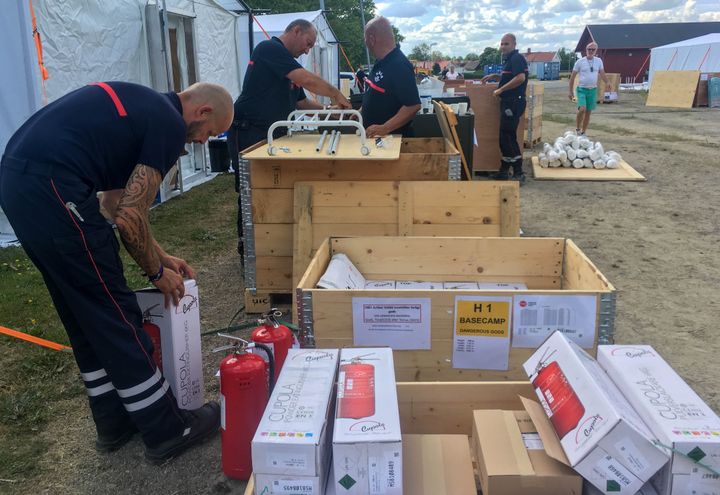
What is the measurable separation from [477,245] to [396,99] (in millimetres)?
2089

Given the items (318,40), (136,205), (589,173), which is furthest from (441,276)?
(318,40)

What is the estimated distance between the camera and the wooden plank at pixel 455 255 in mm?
3725

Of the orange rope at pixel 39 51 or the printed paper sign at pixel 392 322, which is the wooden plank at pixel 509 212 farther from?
the orange rope at pixel 39 51

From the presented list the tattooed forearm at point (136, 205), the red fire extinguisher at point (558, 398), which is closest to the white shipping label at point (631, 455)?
the red fire extinguisher at point (558, 398)

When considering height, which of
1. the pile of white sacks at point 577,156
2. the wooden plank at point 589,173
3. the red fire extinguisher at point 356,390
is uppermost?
the red fire extinguisher at point 356,390

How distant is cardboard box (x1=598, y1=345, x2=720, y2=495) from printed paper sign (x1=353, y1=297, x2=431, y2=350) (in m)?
0.91

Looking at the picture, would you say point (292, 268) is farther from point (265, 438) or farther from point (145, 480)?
point (265, 438)

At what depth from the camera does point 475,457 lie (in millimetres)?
2137

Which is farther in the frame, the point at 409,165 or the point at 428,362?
the point at 409,165

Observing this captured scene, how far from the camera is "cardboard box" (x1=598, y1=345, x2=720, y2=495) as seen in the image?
168cm

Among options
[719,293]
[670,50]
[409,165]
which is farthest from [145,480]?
[670,50]

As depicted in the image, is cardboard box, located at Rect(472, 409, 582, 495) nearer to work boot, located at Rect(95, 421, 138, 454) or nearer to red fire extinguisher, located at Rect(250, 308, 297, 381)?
red fire extinguisher, located at Rect(250, 308, 297, 381)

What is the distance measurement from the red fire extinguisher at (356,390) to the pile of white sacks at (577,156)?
9.17 m

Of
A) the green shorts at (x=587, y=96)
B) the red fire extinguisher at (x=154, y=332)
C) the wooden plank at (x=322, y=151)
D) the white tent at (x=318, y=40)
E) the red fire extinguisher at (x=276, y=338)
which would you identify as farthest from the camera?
the white tent at (x=318, y=40)
